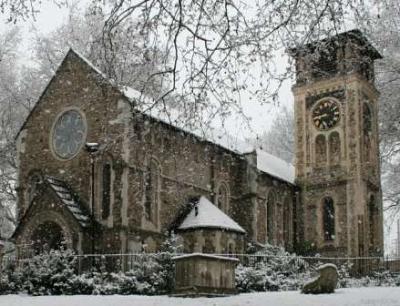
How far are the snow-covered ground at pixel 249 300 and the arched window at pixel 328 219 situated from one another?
18557 mm

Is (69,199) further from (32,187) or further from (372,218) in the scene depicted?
(372,218)

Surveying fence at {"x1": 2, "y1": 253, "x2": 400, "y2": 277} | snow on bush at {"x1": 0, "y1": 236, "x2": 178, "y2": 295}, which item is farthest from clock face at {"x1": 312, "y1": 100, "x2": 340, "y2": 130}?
snow on bush at {"x1": 0, "y1": 236, "x2": 178, "y2": 295}

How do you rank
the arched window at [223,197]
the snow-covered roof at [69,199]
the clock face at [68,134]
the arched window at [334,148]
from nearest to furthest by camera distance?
the snow-covered roof at [69,199] → the clock face at [68,134] → the arched window at [223,197] → the arched window at [334,148]

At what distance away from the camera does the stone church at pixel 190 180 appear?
28.9 m

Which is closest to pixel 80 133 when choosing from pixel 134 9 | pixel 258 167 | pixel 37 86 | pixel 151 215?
pixel 151 215

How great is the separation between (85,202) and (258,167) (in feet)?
36.7

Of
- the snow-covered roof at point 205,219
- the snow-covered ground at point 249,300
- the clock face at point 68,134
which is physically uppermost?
the clock face at point 68,134

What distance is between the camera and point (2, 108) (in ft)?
137

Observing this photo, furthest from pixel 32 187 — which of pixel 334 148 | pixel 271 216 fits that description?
pixel 334 148

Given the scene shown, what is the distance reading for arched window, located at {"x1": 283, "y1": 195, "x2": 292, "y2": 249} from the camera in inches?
1585

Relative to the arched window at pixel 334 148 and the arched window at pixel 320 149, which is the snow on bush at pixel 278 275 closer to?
the arched window at pixel 334 148

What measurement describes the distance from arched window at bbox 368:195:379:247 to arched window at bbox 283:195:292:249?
414 centimetres

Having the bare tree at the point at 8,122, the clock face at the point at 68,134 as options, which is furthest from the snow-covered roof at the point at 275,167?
the bare tree at the point at 8,122

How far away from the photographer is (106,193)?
29.5m
